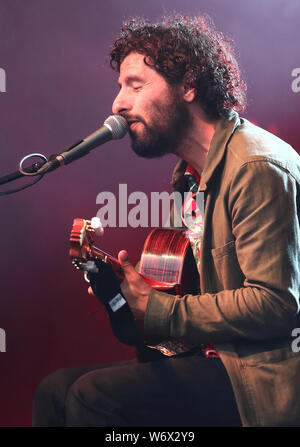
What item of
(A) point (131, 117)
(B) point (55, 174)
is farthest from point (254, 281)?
(B) point (55, 174)

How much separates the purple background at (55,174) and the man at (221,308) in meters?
0.48

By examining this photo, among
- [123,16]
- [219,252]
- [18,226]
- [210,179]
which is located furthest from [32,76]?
[219,252]

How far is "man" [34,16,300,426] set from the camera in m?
1.12

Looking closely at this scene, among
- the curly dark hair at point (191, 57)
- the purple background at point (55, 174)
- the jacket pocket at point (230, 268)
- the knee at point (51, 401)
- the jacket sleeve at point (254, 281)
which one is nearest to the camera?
the jacket sleeve at point (254, 281)

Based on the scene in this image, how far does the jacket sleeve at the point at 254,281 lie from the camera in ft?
3.64

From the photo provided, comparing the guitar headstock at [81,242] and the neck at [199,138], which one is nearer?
the guitar headstock at [81,242]

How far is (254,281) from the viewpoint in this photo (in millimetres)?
1127

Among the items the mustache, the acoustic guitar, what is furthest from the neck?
the acoustic guitar

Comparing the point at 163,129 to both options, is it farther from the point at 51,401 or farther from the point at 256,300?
the point at 51,401

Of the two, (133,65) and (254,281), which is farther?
(133,65)

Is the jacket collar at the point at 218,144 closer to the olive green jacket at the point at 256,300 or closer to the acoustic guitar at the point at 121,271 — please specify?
the olive green jacket at the point at 256,300

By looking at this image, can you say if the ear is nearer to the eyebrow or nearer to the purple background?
the eyebrow

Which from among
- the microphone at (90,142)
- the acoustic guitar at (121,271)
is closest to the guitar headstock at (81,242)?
the acoustic guitar at (121,271)

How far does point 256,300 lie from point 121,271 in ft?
1.33
